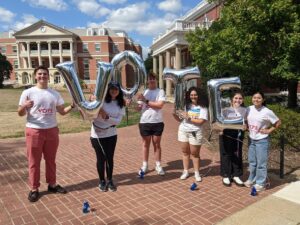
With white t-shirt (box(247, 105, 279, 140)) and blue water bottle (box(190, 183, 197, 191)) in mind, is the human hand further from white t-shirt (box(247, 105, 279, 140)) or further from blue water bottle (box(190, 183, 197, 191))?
white t-shirt (box(247, 105, 279, 140))

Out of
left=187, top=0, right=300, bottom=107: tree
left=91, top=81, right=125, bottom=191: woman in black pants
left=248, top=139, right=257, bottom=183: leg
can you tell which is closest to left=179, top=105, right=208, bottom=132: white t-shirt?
left=248, top=139, right=257, bottom=183: leg

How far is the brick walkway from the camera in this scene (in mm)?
3809

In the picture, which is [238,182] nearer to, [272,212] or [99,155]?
[272,212]

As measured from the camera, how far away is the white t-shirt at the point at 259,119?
4.45m

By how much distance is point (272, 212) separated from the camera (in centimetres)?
388

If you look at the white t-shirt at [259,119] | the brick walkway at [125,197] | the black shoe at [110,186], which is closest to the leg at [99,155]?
the black shoe at [110,186]

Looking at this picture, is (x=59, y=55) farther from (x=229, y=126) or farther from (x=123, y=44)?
(x=229, y=126)

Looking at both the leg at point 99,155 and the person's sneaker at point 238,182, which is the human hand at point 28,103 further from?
the person's sneaker at point 238,182

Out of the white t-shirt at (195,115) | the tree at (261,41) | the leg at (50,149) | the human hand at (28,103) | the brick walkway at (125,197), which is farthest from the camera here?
the tree at (261,41)

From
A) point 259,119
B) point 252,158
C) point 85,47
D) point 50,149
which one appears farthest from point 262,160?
point 85,47

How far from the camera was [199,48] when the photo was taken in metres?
11.8

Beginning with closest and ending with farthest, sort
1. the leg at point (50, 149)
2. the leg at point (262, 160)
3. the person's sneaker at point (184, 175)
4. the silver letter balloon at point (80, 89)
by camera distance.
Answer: the silver letter balloon at point (80, 89) → the leg at point (50, 149) → the leg at point (262, 160) → the person's sneaker at point (184, 175)

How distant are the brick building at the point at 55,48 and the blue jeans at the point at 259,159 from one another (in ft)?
181

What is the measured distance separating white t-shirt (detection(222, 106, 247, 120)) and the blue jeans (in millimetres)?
458
